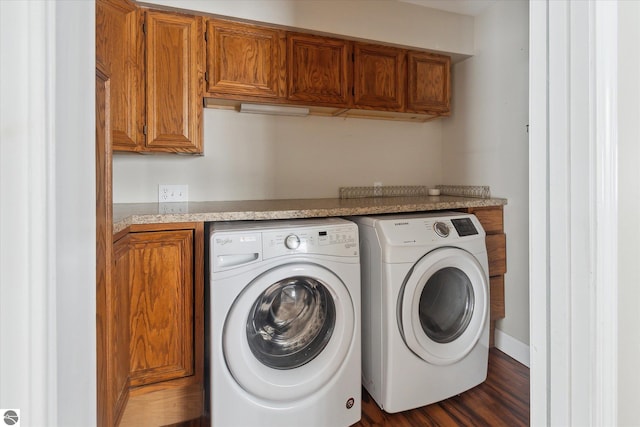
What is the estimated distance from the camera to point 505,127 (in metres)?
2.21

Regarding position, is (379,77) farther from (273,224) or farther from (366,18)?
(273,224)

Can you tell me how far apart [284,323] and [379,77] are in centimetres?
172

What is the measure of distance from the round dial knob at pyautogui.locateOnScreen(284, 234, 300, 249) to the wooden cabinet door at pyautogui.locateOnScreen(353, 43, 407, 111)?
1159 millimetres

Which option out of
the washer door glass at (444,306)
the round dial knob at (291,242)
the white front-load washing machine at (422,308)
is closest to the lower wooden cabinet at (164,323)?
the round dial knob at (291,242)

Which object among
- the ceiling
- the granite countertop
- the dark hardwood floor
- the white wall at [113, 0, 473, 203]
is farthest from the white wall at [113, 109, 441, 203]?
the dark hardwood floor

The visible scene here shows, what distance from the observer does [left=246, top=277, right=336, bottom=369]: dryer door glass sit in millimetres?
1490
